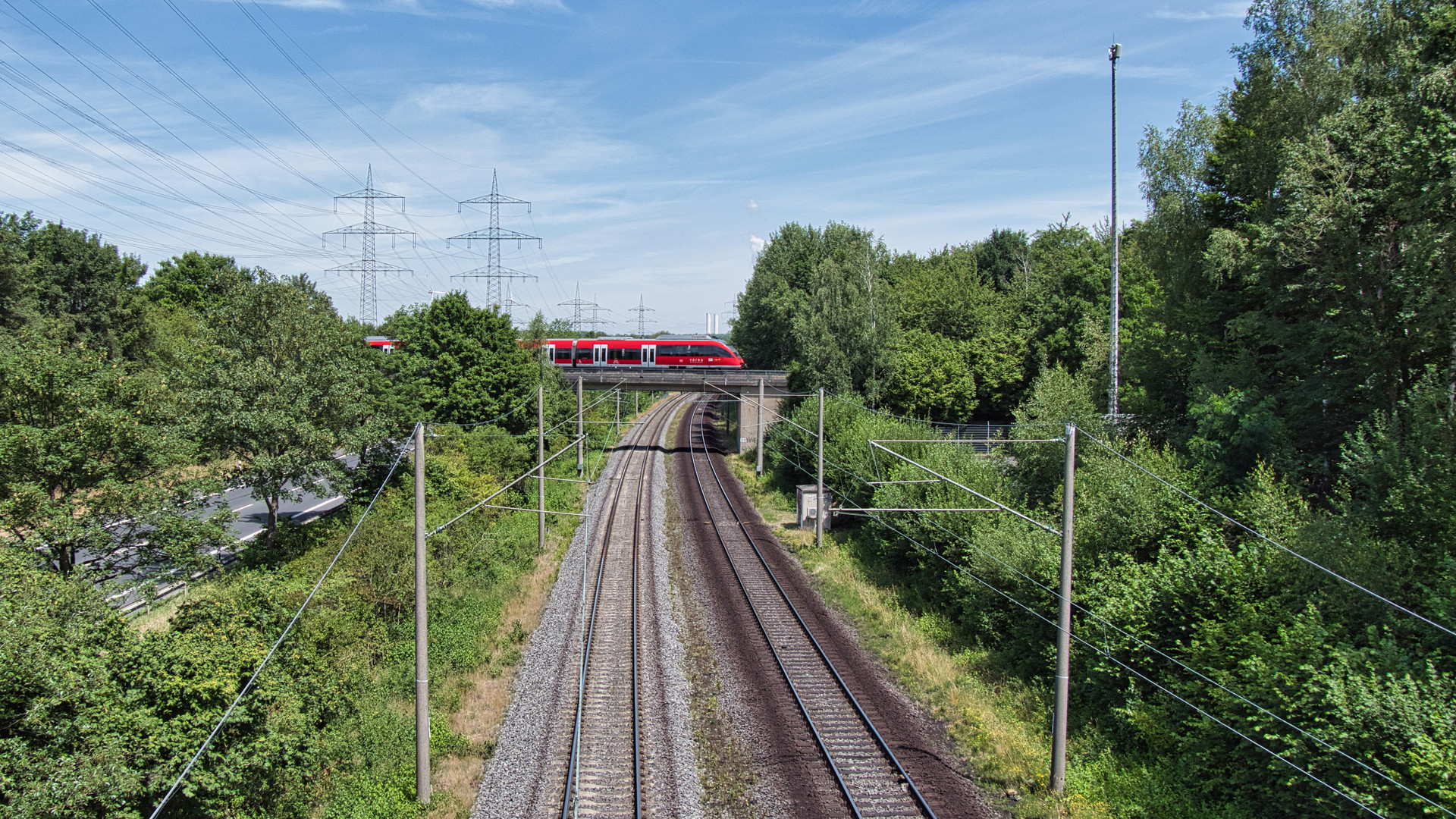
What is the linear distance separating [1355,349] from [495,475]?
30694mm

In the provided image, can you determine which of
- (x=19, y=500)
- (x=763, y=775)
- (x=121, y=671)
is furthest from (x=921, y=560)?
(x=19, y=500)

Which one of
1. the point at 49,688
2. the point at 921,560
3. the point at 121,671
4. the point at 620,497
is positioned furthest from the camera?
the point at 620,497

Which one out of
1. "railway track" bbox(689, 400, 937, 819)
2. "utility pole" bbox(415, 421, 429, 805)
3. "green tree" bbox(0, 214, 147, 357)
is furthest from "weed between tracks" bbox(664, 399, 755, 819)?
"green tree" bbox(0, 214, 147, 357)

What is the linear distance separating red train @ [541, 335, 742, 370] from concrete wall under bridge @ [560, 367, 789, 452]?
81cm

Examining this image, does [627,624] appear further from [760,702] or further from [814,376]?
[814,376]

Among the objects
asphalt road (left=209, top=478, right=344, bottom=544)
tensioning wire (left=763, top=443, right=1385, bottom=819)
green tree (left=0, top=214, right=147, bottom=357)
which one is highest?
green tree (left=0, top=214, right=147, bottom=357)

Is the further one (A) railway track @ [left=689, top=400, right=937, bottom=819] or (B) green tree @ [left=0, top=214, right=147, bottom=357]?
(B) green tree @ [left=0, top=214, right=147, bottom=357]

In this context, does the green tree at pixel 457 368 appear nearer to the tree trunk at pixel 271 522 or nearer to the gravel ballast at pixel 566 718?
the tree trunk at pixel 271 522

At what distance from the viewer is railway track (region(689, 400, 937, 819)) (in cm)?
1362

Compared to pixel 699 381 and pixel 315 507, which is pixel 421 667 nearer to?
pixel 315 507

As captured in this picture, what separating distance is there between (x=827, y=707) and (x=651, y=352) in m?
37.4

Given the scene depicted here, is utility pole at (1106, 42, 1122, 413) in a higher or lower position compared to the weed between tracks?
higher

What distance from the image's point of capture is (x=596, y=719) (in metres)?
16.7

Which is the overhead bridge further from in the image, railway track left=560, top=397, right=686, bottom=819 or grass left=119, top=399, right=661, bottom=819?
grass left=119, top=399, right=661, bottom=819
